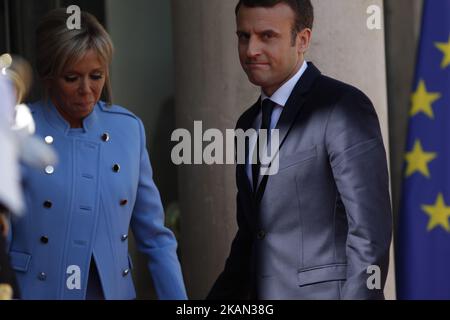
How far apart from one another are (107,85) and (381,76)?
1780 millimetres

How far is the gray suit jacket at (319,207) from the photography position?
571 centimetres

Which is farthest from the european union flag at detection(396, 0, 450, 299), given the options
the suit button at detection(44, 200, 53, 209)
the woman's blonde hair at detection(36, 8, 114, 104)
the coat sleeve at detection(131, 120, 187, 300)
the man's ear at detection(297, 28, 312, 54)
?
the suit button at detection(44, 200, 53, 209)

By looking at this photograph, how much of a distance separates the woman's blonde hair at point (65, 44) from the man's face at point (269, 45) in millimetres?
819

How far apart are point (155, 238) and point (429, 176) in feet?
6.47

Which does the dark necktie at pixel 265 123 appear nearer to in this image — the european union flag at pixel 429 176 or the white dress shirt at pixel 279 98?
the white dress shirt at pixel 279 98

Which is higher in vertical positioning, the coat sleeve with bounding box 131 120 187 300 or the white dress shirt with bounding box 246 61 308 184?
the white dress shirt with bounding box 246 61 308 184

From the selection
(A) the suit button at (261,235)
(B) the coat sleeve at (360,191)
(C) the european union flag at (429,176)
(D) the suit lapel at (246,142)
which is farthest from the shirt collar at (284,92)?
(C) the european union flag at (429,176)

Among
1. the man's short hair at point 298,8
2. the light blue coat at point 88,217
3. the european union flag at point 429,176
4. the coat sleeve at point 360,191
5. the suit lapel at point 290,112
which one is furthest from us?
the european union flag at point 429,176

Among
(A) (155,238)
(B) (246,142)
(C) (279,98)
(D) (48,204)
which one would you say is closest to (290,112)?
(C) (279,98)

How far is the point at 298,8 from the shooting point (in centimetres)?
601

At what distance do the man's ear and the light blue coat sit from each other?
1.14 m

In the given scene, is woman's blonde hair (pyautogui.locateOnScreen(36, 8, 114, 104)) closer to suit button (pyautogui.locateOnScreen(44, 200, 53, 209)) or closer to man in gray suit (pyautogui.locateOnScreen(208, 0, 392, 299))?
suit button (pyautogui.locateOnScreen(44, 200, 53, 209))

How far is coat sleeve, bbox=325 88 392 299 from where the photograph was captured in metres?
5.68
